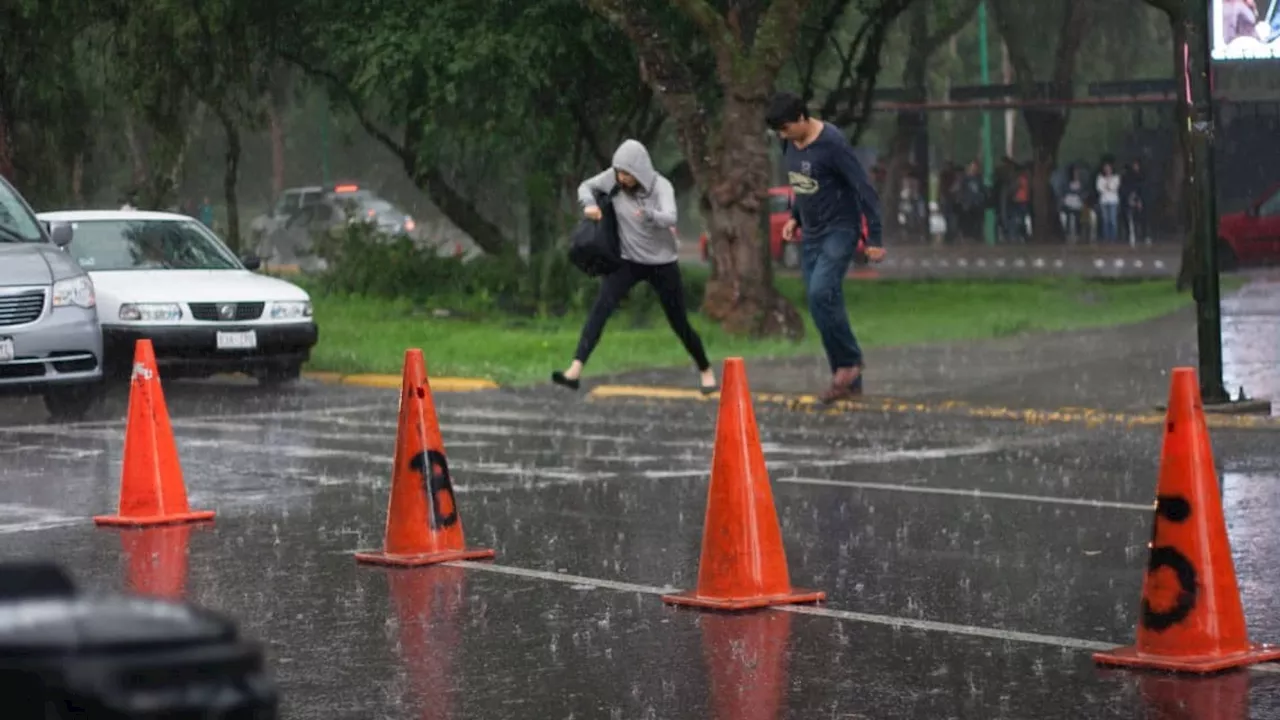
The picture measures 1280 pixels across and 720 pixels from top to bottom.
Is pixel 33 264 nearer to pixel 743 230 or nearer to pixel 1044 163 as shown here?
pixel 743 230

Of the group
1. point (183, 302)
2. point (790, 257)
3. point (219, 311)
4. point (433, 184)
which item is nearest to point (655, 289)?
point (219, 311)

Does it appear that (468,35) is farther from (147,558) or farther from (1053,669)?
(1053,669)

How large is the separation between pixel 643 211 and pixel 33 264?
4.33m

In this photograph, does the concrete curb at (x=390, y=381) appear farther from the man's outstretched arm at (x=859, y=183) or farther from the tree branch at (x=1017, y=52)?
the tree branch at (x=1017, y=52)

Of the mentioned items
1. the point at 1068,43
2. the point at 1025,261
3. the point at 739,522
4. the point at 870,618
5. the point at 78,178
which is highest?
the point at 1068,43

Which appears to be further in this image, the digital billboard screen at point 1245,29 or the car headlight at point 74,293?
the car headlight at point 74,293

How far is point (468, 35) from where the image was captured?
2530 cm

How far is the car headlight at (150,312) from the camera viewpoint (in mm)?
18281

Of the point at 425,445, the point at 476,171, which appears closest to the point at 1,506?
the point at 425,445

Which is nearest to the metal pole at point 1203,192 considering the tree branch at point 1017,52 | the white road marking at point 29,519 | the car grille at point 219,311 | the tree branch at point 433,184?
the white road marking at point 29,519

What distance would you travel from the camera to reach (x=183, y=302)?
18.5 m

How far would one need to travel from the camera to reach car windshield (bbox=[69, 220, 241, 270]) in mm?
19375

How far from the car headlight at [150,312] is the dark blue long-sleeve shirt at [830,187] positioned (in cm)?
555

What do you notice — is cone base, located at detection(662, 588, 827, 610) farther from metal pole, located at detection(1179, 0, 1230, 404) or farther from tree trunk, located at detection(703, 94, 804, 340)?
tree trunk, located at detection(703, 94, 804, 340)
